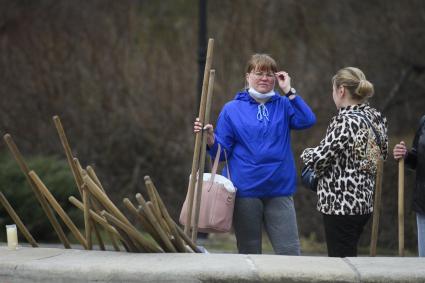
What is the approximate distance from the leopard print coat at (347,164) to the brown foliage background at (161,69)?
7.13 m

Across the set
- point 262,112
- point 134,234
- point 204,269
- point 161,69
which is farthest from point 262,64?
point 161,69

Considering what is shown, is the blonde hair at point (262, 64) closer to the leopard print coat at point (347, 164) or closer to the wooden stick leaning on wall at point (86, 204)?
the leopard print coat at point (347, 164)

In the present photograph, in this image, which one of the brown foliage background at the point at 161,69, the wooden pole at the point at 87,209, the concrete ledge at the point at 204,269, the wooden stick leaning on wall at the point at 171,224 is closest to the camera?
the concrete ledge at the point at 204,269

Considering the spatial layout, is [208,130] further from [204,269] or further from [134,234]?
[204,269]

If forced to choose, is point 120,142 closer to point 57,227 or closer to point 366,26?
point 366,26

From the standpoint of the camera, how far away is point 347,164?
5.13m

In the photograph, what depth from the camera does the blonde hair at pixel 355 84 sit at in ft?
17.0

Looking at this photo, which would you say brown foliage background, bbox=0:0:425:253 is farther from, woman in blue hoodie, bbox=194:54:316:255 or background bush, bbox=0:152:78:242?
woman in blue hoodie, bbox=194:54:316:255

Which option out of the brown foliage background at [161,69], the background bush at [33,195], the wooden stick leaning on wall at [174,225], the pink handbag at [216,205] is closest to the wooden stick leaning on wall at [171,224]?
the wooden stick leaning on wall at [174,225]

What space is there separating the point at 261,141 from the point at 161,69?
9.83 meters

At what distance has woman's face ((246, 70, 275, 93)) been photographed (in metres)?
5.34

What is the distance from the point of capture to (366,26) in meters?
13.7

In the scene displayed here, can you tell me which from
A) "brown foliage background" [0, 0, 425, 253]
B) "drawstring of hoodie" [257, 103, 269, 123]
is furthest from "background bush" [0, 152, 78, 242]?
"drawstring of hoodie" [257, 103, 269, 123]

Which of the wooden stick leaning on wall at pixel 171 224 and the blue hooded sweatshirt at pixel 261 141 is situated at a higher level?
the blue hooded sweatshirt at pixel 261 141
